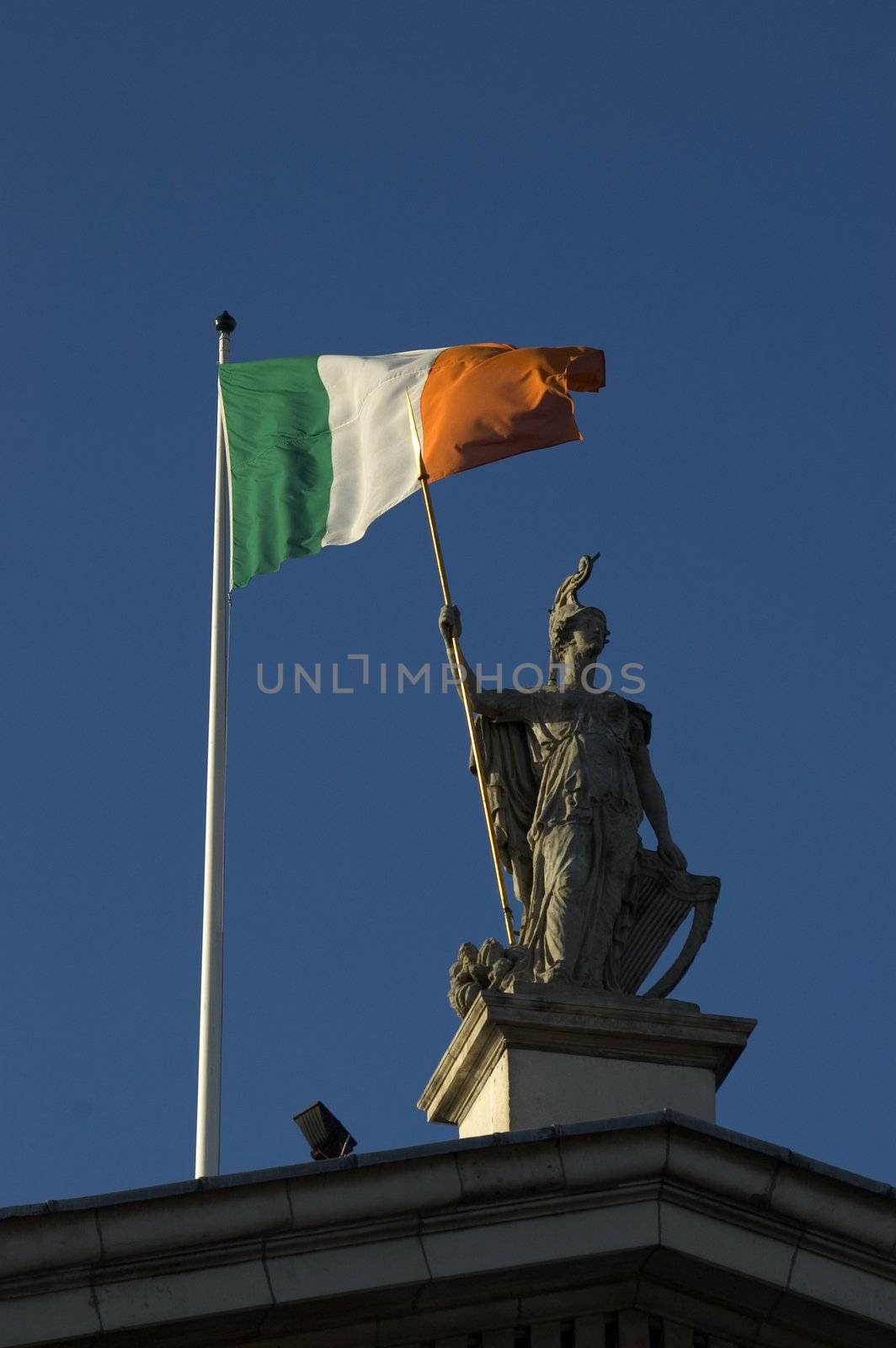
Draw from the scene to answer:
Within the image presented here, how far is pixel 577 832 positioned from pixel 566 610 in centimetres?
215

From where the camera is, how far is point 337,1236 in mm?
17547

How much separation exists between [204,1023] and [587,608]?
19.6 feet

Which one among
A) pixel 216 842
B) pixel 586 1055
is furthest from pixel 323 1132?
pixel 216 842

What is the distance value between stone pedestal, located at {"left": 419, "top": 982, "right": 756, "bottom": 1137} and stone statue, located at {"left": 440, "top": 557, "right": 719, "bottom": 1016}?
380 millimetres

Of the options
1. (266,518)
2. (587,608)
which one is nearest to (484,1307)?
(587,608)

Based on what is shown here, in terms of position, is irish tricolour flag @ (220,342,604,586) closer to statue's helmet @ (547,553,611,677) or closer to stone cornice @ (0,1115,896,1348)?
statue's helmet @ (547,553,611,677)

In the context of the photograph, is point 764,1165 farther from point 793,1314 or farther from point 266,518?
point 266,518

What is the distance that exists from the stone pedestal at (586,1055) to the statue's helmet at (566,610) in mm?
3405

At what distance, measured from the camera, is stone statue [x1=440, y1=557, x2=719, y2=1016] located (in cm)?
2147

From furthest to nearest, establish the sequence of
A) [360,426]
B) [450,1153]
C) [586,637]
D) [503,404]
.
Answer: [360,426] → [503,404] → [586,637] → [450,1153]

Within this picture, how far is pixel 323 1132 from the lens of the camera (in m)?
22.1

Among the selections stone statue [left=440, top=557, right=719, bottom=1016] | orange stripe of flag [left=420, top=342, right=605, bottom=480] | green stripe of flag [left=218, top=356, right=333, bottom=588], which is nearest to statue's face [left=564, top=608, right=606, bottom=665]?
stone statue [left=440, top=557, right=719, bottom=1016]

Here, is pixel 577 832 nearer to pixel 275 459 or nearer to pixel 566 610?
pixel 566 610

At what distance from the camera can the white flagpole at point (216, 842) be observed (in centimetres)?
2577
